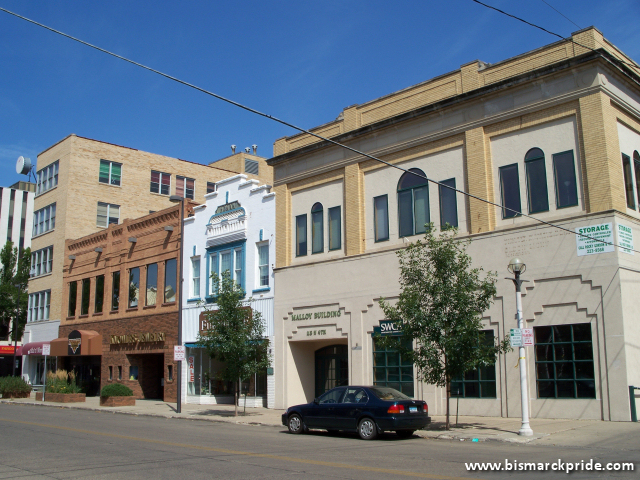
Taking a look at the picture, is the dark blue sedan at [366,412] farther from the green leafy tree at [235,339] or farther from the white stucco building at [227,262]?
the white stucco building at [227,262]

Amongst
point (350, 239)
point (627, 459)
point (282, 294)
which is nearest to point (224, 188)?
point (282, 294)

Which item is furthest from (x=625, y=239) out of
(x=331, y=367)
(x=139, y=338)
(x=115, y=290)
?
(x=115, y=290)

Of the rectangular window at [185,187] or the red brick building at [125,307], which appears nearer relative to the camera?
the red brick building at [125,307]

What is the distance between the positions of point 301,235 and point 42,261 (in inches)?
1093

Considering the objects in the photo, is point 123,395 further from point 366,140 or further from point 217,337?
point 366,140

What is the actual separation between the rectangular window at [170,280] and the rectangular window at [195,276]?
4.32 ft

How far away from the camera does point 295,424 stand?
17375mm

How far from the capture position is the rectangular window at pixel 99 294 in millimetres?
39438

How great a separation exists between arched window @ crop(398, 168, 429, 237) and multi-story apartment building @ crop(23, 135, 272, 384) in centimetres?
2729

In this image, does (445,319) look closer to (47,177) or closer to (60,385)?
(60,385)

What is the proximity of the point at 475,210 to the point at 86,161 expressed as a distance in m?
32.0

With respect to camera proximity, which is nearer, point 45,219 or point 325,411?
point 325,411

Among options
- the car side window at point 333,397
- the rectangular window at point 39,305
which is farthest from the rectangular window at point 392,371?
the rectangular window at point 39,305

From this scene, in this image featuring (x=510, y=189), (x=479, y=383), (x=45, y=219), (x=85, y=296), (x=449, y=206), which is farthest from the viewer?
(x=45, y=219)
